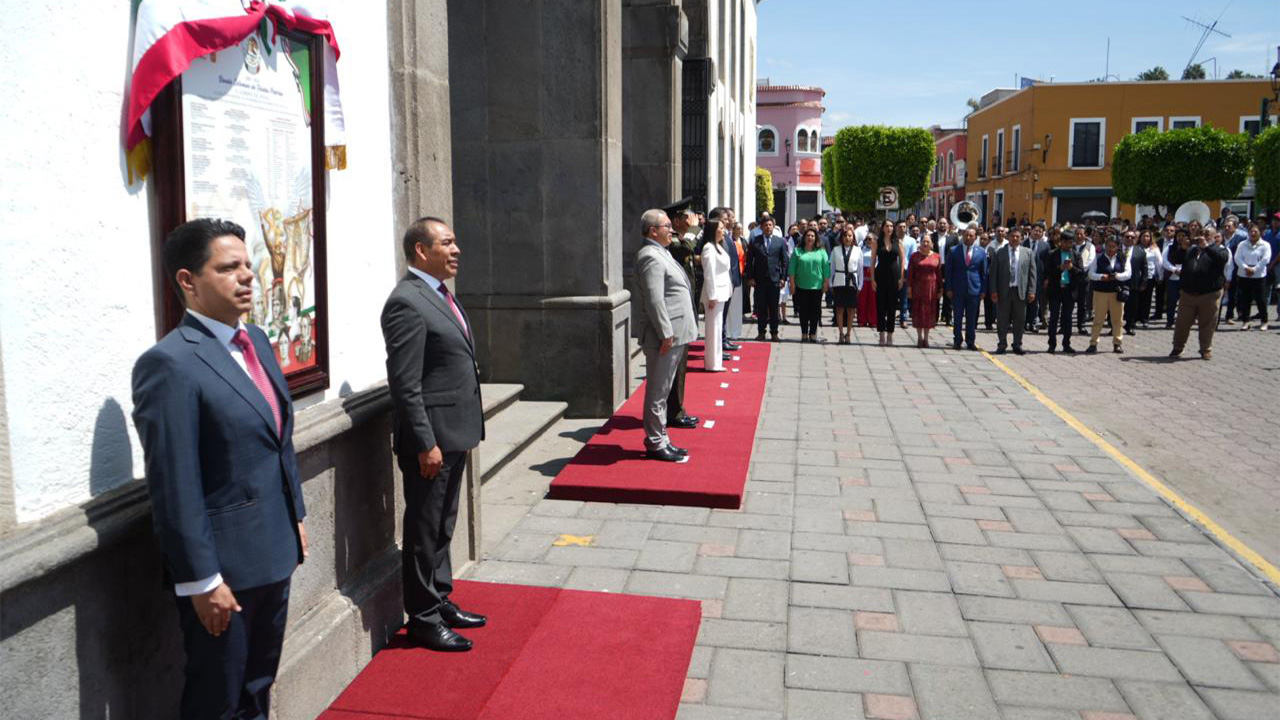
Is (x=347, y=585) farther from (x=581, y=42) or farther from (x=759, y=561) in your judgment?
(x=581, y=42)

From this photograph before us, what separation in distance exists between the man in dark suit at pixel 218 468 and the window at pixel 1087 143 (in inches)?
2075

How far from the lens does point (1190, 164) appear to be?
41.0m

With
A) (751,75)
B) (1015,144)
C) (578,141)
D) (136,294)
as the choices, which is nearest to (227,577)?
(136,294)

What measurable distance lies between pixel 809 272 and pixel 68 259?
1343cm

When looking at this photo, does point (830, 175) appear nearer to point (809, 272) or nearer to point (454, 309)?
point (809, 272)

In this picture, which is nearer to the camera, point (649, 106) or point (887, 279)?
point (649, 106)

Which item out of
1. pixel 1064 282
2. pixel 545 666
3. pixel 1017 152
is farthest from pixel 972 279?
pixel 1017 152

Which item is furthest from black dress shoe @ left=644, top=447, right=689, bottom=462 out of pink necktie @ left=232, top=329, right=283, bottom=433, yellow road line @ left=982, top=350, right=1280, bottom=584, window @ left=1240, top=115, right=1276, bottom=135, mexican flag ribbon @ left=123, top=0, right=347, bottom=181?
window @ left=1240, top=115, right=1276, bottom=135

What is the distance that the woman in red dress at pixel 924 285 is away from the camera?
14.9m

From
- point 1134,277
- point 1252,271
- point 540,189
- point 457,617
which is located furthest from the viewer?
point 1252,271

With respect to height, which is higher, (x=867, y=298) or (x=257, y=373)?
(x=257, y=373)

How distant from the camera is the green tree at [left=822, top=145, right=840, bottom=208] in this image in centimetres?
7056

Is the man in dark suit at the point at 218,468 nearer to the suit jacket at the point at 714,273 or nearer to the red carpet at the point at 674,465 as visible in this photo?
the red carpet at the point at 674,465

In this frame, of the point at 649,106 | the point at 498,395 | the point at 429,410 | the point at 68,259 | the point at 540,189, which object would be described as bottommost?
the point at 498,395
